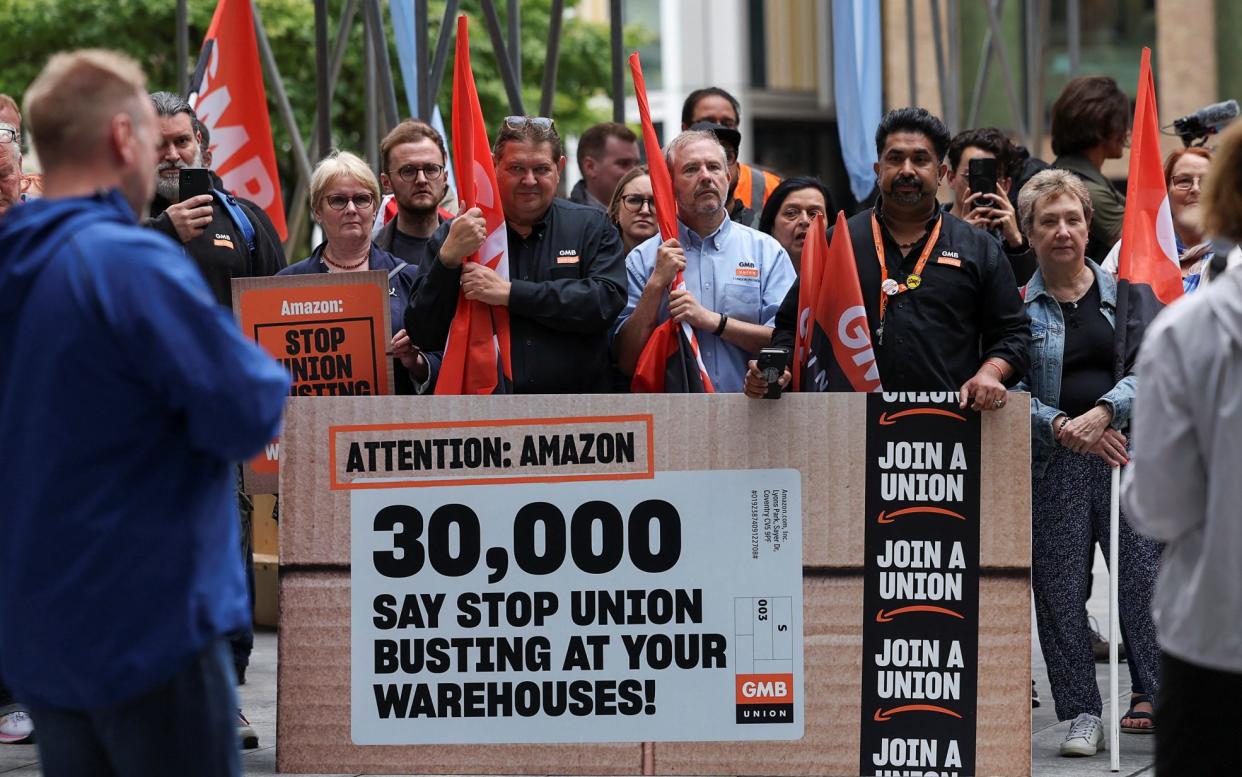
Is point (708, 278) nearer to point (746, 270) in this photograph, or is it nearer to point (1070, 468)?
point (746, 270)

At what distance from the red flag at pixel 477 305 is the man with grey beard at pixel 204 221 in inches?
42.4

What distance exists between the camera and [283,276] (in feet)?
19.9

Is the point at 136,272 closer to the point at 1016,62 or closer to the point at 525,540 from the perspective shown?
the point at 525,540

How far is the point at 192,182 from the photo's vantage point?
650 cm

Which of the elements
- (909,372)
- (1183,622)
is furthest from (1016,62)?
(1183,622)

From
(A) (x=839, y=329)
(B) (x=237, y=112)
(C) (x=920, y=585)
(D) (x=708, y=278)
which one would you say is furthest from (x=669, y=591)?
(B) (x=237, y=112)

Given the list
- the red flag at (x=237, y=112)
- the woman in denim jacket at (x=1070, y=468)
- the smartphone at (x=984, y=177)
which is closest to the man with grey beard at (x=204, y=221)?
the red flag at (x=237, y=112)

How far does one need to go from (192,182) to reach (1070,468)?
3323mm

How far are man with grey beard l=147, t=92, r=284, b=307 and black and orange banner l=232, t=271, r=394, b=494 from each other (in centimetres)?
55

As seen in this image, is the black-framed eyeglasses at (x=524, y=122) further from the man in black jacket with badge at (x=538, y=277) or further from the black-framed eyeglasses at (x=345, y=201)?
the black-framed eyeglasses at (x=345, y=201)

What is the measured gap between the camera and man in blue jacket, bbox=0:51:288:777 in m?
3.09

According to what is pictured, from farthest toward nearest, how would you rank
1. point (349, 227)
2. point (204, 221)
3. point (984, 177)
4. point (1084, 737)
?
point (984, 177) < point (349, 227) < point (204, 221) < point (1084, 737)

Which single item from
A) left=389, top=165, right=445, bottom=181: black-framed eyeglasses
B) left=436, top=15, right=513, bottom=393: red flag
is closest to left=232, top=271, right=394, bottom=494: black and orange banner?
left=436, top=15, right=513, bottom=393: red flag

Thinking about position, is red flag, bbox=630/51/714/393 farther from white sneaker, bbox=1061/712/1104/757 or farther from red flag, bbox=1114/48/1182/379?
white sneaker, bbox=1061/712/1104/757
